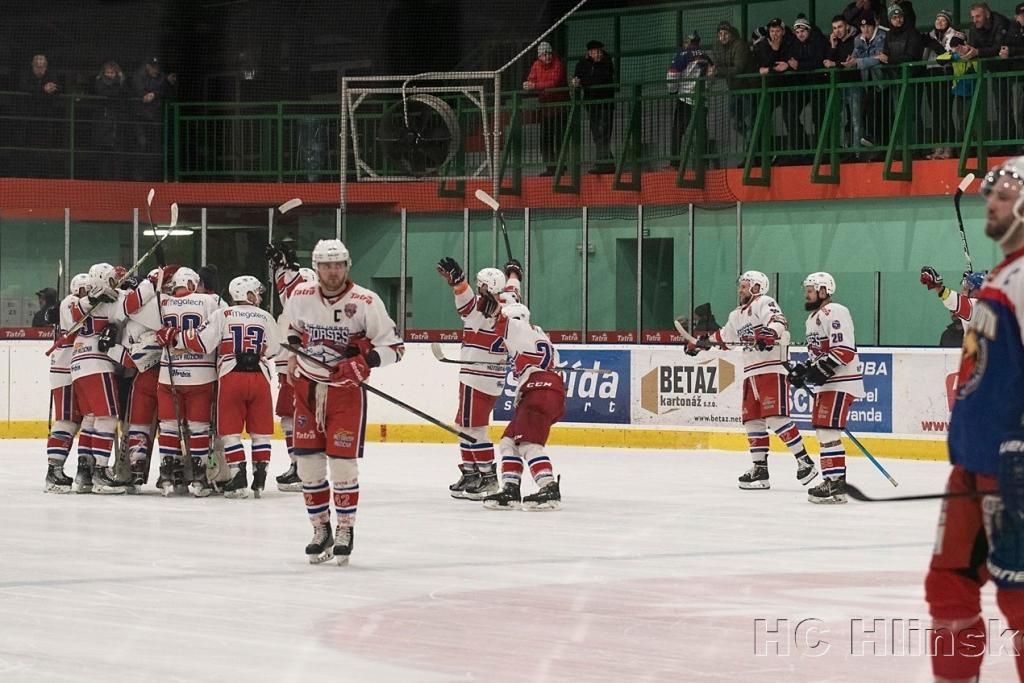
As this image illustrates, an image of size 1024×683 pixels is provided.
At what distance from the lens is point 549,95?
18359mm

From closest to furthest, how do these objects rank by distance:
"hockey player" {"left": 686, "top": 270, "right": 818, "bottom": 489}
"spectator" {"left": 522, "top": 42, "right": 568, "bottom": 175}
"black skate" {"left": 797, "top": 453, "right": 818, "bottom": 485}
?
"black skate" {"left": 797, "top": 453, "right": 818, "bottom": 485} → "hockey player" {"left": 686, "top": 270, "right": 818, "bottom": 489} → "spectator" {"left": 522, "top": 42, "right": 568, "bottom": 175}

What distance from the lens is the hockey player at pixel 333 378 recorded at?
7.14 metres

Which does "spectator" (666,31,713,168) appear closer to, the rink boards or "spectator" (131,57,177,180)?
the rink boards

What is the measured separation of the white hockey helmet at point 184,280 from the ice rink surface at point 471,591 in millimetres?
1376

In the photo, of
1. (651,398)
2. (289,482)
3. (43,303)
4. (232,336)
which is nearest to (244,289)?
(232,336)

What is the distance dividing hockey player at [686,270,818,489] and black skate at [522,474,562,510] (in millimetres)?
1992

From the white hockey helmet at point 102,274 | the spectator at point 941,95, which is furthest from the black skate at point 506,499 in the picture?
the spectator at point 941,95

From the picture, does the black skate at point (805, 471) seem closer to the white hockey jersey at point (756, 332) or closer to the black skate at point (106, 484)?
the white hockey jersey at point (756, 332)

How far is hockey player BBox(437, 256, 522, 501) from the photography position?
34.1ft

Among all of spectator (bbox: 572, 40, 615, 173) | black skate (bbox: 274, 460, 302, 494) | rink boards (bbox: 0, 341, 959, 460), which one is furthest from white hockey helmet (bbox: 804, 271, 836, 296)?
spectator (bbox: 572, 40, 615, 173)

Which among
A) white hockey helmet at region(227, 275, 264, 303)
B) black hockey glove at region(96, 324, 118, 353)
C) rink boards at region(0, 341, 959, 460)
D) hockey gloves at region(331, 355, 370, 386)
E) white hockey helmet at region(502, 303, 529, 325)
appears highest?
white hockey helmet at region(227, 275, 264, 303)

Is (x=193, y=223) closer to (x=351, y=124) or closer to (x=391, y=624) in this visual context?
(x=351, y=124)

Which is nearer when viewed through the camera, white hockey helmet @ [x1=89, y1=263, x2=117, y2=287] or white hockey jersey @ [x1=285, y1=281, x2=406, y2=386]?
white hockey jersey @ [x1=285, y1=281, x2=406, y2=386]

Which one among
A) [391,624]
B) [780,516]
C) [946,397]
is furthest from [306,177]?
[391,624]
